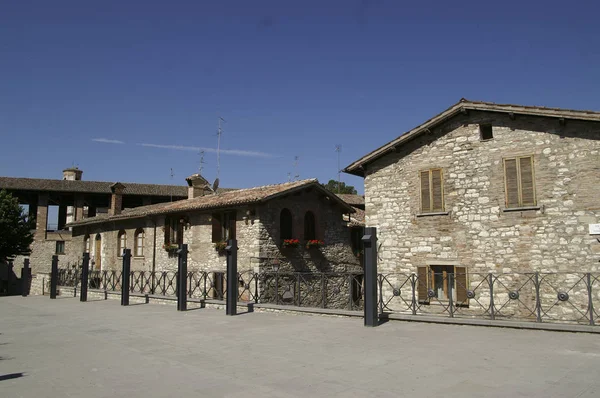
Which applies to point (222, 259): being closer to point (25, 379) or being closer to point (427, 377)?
point (25, 379)

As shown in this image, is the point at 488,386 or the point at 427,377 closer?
the point at 488,386

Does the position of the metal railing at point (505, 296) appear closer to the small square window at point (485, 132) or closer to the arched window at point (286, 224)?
the small square window at point (485, 132)

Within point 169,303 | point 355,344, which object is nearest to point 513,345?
point 355,344

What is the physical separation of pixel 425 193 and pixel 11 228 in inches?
1264

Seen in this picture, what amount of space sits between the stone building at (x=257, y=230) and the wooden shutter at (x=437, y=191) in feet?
21.8

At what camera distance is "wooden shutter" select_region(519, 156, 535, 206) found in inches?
517

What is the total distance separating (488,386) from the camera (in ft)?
19.1

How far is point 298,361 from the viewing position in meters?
7.50

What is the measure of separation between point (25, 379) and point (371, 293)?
668 cm

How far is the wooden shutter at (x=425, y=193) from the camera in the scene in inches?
584

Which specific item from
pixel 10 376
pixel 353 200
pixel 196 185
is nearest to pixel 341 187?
pixel 353 200

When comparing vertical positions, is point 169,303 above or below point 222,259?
below

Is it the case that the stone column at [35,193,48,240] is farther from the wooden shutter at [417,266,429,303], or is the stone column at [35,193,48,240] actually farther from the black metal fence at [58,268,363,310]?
the wooden shutter at [417,266,429,303]

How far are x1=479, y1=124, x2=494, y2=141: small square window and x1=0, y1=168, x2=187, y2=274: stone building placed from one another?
102ft
